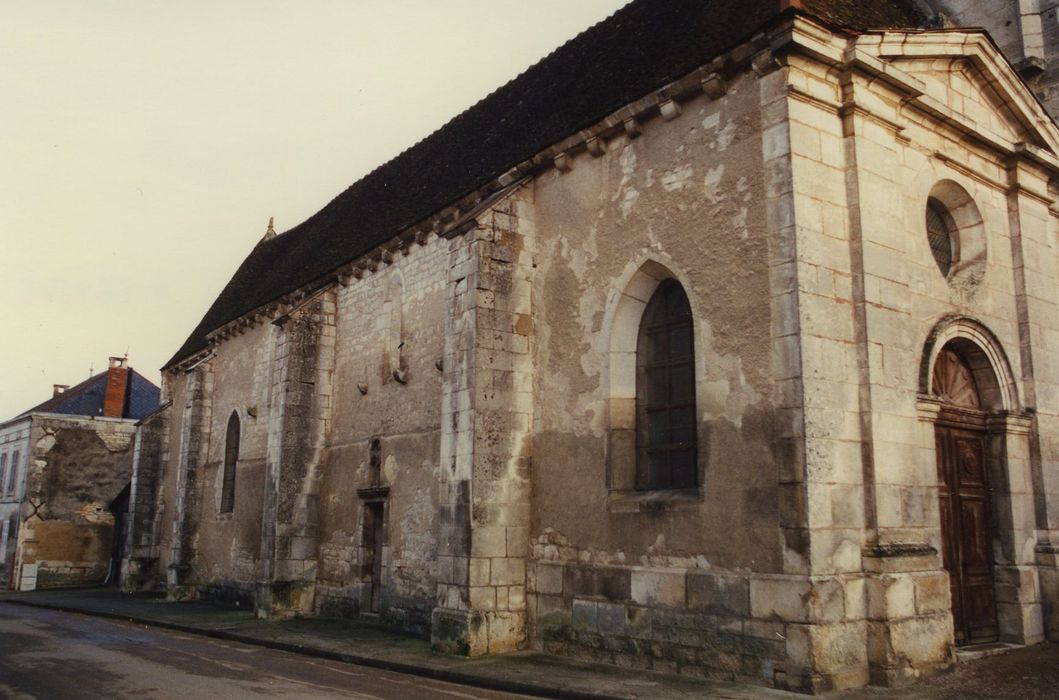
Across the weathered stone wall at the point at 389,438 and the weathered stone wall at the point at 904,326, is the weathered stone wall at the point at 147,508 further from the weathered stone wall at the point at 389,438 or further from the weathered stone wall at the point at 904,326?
the weathered stone wall at the point at 904,326

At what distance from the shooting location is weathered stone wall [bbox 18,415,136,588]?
27.0 meters

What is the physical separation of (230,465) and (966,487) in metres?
15.1

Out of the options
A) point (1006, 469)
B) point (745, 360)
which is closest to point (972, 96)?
point (1006, 469)

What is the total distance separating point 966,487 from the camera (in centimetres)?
910

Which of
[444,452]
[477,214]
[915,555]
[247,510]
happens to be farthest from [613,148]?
[247,510]

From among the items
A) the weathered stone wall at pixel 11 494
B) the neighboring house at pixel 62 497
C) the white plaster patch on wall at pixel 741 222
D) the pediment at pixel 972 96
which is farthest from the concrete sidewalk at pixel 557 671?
the weathered stone wall at pixel 11 494

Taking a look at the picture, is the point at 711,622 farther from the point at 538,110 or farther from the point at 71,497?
the point at 71,497

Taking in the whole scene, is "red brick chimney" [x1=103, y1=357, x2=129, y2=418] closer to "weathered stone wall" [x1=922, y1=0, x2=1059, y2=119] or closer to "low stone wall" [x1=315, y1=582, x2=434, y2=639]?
"low stone wall" [x1=315, y1=582, x2=434, y2=639]

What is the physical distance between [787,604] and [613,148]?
5.29 metres

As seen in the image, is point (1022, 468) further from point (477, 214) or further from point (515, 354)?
point (477, 214)

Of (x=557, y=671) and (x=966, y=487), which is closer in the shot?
(x=557, y=671)

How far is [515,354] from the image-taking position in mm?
10586

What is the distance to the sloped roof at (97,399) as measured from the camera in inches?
1246

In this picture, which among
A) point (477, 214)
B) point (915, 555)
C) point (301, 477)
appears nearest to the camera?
point (915, 555)
